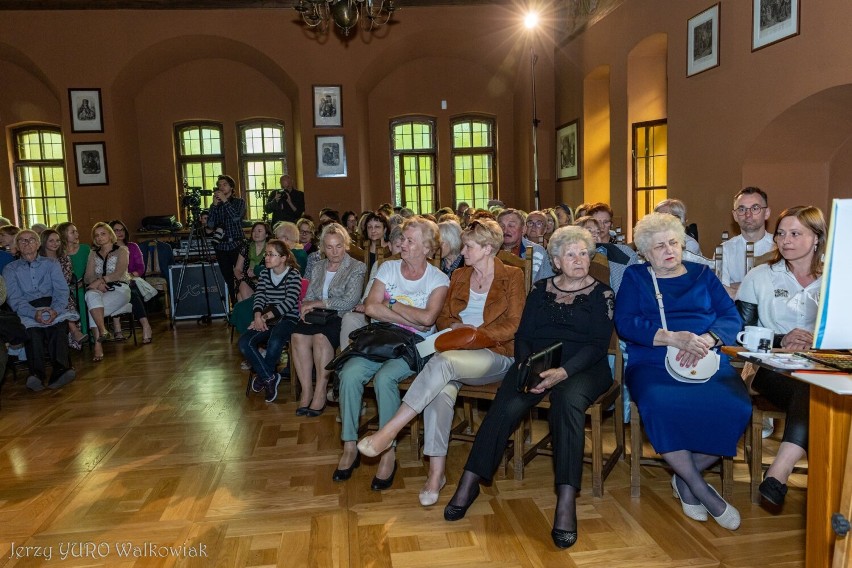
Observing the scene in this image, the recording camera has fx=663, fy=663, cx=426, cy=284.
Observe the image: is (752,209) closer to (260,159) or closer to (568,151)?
(568,151)

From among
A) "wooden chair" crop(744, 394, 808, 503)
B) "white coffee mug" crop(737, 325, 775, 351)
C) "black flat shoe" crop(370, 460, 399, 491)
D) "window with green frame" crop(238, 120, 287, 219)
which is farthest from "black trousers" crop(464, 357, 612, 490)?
"window with green frame" crop(238, 120, 287, 219)

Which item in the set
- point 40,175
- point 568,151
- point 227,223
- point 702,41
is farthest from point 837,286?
point 40,175

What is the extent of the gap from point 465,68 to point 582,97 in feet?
10.7

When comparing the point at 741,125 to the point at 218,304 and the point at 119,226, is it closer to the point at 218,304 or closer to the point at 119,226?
the point at 218,304

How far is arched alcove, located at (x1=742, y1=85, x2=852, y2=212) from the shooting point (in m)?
5.59

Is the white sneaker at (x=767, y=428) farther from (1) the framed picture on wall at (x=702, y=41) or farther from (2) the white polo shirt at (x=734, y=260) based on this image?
(1) the framed picture on wall at (x=702, y=41)

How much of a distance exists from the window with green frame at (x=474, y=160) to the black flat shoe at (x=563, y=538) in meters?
9.88

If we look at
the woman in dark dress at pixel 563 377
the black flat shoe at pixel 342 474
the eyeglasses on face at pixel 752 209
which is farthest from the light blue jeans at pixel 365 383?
the eyeglasses on face at pixel 752 209

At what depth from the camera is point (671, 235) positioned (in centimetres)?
296

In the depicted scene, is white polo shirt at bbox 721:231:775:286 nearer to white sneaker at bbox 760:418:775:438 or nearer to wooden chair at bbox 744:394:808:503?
white sneaker at bbox 760:418:775:438

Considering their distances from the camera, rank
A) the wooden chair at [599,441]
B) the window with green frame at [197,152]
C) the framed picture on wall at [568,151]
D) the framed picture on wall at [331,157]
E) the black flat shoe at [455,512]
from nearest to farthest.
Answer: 1. the black flat shoe at [455,512]
2. the wooden chair at [599,441]
3. the framed picture on wall at [568,151]
4. the framed picture on wall at [331,157]
5. the window with green frame at [197,152]

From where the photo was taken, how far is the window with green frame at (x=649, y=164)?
795 centimetres

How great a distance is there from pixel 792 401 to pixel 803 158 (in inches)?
165

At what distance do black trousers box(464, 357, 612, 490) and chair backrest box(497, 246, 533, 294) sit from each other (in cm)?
72
